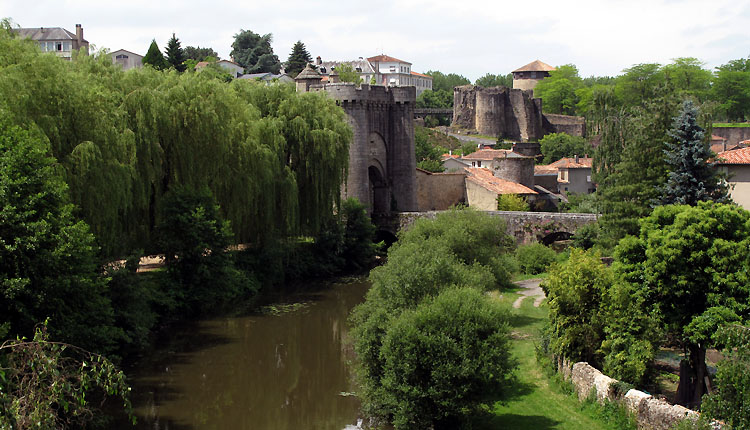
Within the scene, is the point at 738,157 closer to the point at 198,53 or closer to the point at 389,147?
the point at 389,147

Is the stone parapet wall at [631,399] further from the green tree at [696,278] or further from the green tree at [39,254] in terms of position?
the green tree at [39,254]

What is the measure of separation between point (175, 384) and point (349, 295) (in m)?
12.7

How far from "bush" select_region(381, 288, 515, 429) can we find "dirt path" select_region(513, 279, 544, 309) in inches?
471

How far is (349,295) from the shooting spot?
3234 centimetres

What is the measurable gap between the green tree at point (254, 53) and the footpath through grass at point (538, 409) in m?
91.5

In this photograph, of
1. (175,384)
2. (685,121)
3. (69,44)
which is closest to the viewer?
(175,384)

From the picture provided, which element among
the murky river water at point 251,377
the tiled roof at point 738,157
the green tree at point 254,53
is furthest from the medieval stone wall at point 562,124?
the murky river water at point 251,377

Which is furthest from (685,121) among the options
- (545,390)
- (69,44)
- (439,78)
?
(439,78)

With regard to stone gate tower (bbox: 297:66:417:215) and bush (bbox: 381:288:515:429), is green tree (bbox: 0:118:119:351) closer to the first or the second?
bush (bbox: 381:288:515:429)

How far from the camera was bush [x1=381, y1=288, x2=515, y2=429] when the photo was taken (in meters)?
14.9

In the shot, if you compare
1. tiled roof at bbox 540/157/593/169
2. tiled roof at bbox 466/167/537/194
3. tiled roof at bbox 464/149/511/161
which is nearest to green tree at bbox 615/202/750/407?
tiled roof at bbox 466/167/537/194

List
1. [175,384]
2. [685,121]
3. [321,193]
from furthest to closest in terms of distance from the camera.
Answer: [321,193], [685,121], [175,384]

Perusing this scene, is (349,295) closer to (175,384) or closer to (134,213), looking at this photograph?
(134,213)

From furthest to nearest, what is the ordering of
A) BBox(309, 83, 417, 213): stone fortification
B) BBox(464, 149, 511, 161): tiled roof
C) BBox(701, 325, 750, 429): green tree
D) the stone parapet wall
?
BBox(464, 149, 511, 161): tiled roof < BBox(309, 83, 417, 213): stone fortification < the stone parapet wall < BBox(701, 325, 750, 429): green tree
